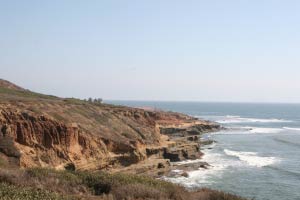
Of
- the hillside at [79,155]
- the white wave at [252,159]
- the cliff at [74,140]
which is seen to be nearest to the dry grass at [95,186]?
the hillside at [79,155]

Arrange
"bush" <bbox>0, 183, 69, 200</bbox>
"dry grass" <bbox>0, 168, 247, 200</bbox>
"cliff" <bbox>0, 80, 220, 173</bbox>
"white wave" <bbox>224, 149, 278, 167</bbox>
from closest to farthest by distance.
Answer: "bush" <bbox>0, 183, 69, 200</bbox> < "dry grass" <bbox>0, 168, 247, 200</bbox> < "cliff" <bbox>0, 80, 220, 173</bbox> < "white wave" <bbox>224, 149, 278, 167</bbox>

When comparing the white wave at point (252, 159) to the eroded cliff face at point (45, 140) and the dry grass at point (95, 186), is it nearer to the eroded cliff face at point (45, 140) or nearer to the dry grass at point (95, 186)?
the eroded cliff face at point (45, 140)

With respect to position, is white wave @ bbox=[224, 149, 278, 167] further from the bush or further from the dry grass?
the bush

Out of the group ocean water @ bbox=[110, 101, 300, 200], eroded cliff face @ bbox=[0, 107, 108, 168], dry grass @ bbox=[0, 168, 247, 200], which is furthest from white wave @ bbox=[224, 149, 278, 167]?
dry grass @ bbox=[0, 168, 247, 200]

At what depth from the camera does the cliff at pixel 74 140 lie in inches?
1315

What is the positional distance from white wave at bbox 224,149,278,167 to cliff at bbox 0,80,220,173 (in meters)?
6.20

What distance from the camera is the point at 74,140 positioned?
122ft

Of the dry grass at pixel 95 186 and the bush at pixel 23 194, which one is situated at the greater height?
the bush at pixel 23 194

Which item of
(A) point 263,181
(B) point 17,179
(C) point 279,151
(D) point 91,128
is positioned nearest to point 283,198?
(A) point 263,181

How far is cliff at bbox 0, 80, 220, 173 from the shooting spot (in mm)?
33406

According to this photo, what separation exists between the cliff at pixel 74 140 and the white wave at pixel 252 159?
6.20m

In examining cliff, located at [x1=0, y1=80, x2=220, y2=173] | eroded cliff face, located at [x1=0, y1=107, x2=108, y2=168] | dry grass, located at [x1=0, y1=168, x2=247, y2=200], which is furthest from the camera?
cliff, located at [x1=0, y1=80, x2=220, y2=173]

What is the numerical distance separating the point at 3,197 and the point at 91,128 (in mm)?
30737

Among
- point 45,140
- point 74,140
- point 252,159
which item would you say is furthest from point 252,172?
point 45,140
